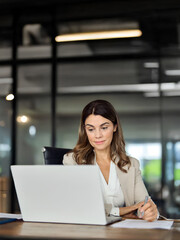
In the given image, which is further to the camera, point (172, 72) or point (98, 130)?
point (172, 72)

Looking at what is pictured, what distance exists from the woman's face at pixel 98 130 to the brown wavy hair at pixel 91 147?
3cm

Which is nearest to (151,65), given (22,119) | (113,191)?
(22,119)

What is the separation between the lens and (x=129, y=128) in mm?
5320

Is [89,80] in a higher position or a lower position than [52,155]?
higher

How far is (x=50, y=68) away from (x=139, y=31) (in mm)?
1300

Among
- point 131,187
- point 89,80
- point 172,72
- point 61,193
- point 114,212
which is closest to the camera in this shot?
point 61,193

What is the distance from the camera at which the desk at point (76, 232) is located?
5.04 ft

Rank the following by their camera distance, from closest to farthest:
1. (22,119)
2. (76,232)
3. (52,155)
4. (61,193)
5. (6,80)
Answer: (76,232) < (61,193) < (52,155) < (22,119) < (6,80)

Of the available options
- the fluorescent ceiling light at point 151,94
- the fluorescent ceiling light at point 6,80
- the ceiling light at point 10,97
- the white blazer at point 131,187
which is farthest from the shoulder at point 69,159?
the fluorescent ceiling light at point 6,80

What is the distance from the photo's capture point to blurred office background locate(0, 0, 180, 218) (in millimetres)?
5242

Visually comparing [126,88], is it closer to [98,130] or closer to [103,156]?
[103,156]

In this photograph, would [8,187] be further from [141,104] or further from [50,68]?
[141,104]

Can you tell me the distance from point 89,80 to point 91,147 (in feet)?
9.42

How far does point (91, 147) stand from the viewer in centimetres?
276
